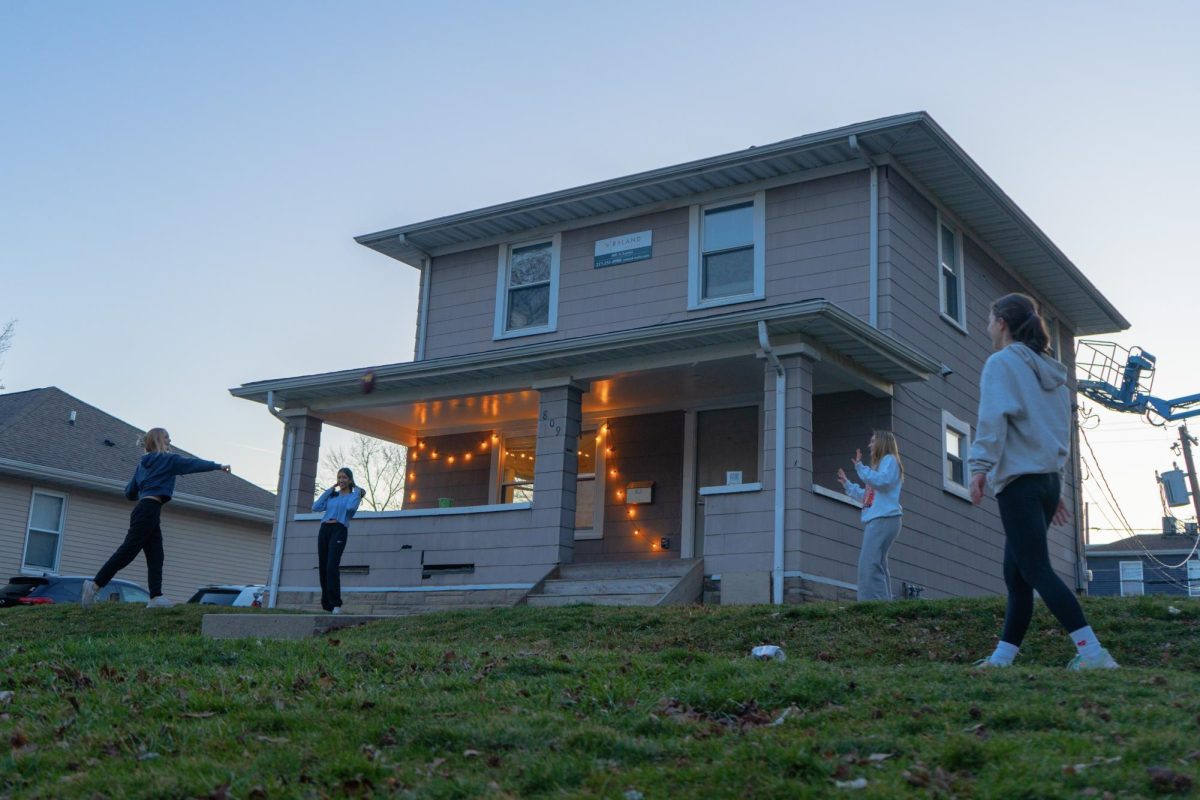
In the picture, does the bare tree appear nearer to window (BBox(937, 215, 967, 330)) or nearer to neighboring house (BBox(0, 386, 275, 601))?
neighboring house (BBox(0, 386, 275, 601))

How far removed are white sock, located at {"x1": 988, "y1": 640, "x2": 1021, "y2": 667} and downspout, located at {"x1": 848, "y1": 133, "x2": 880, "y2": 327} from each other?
830 centimetres

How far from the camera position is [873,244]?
47.3ft

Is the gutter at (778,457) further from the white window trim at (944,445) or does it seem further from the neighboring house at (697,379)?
the white window trim at (944,445)

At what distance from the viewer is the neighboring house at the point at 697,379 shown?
1255cm

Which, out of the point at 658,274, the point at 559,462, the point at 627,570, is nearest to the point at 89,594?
the point at 559,462

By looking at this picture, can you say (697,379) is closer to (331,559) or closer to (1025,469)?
(331,559)

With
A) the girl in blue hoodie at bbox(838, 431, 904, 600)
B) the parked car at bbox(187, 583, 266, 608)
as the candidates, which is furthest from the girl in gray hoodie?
the parked car at bbox(187, 583, 266, 608)

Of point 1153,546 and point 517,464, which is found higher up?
point 1153,546

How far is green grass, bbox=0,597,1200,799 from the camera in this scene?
425 cm

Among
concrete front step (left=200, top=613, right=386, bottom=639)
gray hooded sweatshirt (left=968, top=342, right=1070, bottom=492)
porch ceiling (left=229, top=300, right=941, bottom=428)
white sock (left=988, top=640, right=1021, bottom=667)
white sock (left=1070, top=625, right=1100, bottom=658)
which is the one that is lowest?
concrete front step (left=200, top=613, right=386, bottom=639)

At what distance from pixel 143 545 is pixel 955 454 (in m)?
9.62

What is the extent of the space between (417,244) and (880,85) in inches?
265

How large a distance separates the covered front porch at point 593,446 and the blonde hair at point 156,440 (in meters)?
3.09

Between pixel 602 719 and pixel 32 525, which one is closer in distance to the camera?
pixel 602 719
